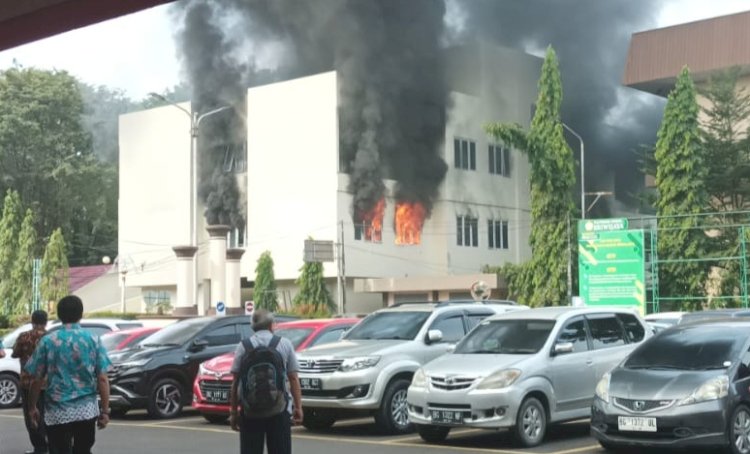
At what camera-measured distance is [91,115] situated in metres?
80.8

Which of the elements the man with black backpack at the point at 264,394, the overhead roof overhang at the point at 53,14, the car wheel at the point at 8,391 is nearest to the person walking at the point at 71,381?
the man with black backpack at the point at 264,394

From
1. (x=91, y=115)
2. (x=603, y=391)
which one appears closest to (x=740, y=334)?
(x=603, y=391)

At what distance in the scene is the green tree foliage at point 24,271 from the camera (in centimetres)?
5931

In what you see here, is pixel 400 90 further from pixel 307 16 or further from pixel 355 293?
pixel 355 293

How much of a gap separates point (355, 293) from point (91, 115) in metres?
33.6

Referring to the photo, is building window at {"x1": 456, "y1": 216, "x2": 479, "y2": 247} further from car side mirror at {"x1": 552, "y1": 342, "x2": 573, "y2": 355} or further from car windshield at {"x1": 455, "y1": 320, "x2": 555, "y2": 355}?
car side mirror at {"x1": 552, "y1": 342, "x2": 573, "y2": 355}

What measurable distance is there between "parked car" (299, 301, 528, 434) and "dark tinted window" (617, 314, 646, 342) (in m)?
2.24

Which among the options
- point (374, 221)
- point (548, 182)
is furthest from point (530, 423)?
point (374, 221)

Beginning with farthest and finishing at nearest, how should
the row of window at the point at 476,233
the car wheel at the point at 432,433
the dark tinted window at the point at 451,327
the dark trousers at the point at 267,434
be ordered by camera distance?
the row of window at the point at 476,233, the dark tinted window at the point at 451,327, the car wheel at the point at 432,433, the dark trousers at the point at 267,434

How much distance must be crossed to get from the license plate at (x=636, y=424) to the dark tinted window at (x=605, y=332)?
2.60 m

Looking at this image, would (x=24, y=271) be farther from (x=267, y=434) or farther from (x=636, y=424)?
(x=267, y=434)

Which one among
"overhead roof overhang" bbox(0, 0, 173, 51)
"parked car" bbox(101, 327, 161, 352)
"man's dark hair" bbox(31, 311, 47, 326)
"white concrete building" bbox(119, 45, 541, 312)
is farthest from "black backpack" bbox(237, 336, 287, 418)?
"white concrete building" bbox(119, 45, 541, 312)

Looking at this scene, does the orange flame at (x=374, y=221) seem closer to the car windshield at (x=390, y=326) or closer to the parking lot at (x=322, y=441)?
the parking lot at (x=322, y=441)

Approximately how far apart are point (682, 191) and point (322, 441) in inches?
1408
